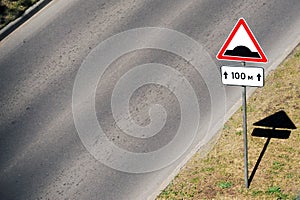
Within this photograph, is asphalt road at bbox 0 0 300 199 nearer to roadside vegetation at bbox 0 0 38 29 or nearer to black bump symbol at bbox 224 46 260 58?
roadside vegetation at bbox 0 0 38 29

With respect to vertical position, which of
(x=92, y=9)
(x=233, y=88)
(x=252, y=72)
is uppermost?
(x=252, y=72)

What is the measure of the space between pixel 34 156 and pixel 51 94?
170 centimetres

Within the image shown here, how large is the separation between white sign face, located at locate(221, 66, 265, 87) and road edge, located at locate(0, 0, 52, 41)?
7.00m

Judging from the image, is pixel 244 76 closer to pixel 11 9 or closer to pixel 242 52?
pixel 242 52

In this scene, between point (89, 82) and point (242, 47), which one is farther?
point (89, 82)

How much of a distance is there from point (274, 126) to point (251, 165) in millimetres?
975

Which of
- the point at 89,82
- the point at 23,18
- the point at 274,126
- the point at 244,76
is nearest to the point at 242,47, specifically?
the point at 244,76

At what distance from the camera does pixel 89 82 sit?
1248 cm

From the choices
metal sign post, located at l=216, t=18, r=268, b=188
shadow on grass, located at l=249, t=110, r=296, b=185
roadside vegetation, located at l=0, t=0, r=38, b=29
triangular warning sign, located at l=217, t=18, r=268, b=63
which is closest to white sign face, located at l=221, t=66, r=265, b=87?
metal sign post, located at l=216, t=18, r=268, b=188

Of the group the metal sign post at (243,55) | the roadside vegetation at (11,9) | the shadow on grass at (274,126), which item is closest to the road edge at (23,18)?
the roadside vegetation at (11,9)

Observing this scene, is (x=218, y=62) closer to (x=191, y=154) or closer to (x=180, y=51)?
(x=180, y=51)

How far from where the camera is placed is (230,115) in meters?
11.1

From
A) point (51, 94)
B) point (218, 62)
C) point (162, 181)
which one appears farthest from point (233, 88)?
point (51, 94)

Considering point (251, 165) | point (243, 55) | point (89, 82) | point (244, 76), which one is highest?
point (243, 55)
